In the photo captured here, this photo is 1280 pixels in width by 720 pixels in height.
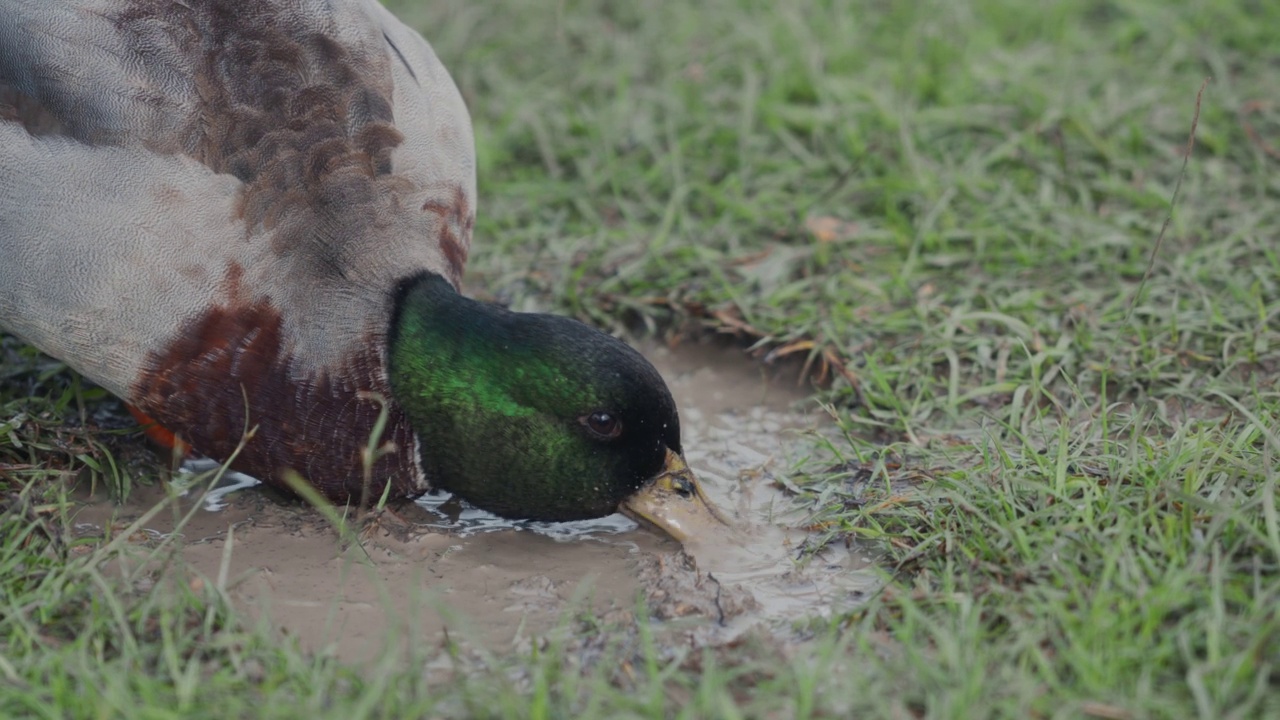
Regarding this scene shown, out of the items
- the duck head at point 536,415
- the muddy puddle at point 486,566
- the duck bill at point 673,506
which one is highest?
the duck head at point 536,415

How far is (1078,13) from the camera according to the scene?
16.9ft

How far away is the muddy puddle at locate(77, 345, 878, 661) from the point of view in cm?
253

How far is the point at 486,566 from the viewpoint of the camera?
2787 mm

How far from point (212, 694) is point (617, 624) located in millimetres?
720

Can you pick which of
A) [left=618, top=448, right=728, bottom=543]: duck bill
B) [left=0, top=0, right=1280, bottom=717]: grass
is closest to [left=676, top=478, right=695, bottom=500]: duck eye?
[left=618, top=448, right=728, bottom=543]: duck bill

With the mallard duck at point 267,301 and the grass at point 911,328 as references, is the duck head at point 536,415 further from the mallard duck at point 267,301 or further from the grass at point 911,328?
the grass at point 911,328

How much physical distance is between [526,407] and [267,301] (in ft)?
1.90

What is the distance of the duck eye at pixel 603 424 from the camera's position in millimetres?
2717

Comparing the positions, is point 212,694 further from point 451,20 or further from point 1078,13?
point 1078,13

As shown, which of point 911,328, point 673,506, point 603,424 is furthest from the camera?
point 911,328

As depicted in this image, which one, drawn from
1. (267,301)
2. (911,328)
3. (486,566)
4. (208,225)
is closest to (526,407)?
(486,566)

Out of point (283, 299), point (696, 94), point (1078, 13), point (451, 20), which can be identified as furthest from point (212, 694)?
point (1078, 13)

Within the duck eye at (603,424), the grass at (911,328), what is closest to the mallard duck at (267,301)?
the duck eye at (603,424)

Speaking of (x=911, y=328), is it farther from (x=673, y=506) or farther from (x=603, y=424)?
(x=603, y=424)
